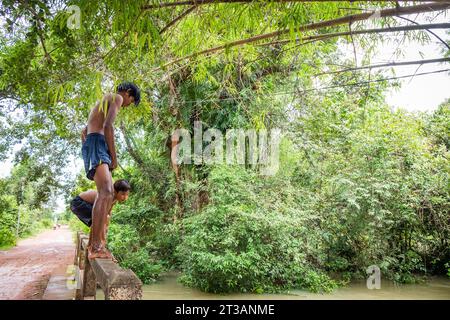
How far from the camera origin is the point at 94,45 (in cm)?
285

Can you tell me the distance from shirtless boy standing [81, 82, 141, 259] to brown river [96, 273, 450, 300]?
4501 mm

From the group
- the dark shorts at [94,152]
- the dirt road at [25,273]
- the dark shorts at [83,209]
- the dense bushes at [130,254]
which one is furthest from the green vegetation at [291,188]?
the dark shorts at [94,152]

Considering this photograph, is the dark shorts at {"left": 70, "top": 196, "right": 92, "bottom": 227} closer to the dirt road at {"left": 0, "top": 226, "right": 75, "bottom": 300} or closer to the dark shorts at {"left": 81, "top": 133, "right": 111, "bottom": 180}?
the dark shorts at {"left": 81, "top": 133, "right": 111, "bottom": 180}

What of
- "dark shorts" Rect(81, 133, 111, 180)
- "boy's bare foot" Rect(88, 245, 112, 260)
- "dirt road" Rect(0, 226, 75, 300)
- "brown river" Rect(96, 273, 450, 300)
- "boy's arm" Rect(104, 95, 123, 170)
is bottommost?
"brown river" Rect(96, 273, 450, 300)

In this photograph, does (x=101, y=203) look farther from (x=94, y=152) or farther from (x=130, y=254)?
(x=130, y=254)

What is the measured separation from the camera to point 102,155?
2469mm

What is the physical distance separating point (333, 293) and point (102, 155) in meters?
6.46

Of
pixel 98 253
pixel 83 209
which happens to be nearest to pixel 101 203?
pixel 98 253

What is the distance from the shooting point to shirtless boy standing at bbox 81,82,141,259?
2387 mm

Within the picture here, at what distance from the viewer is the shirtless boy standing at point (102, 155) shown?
2387mm

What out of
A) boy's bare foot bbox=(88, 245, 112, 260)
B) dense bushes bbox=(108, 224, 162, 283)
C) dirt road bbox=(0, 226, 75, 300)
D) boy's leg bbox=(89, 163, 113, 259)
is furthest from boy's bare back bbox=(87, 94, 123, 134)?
dense bushes bbox=(108, 224, 162, 283)

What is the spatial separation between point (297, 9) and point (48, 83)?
1.85m

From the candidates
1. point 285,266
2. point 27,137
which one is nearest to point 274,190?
point 285,266

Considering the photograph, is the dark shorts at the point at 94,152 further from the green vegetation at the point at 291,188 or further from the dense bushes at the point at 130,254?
the dense bushes at the point at 130,254
